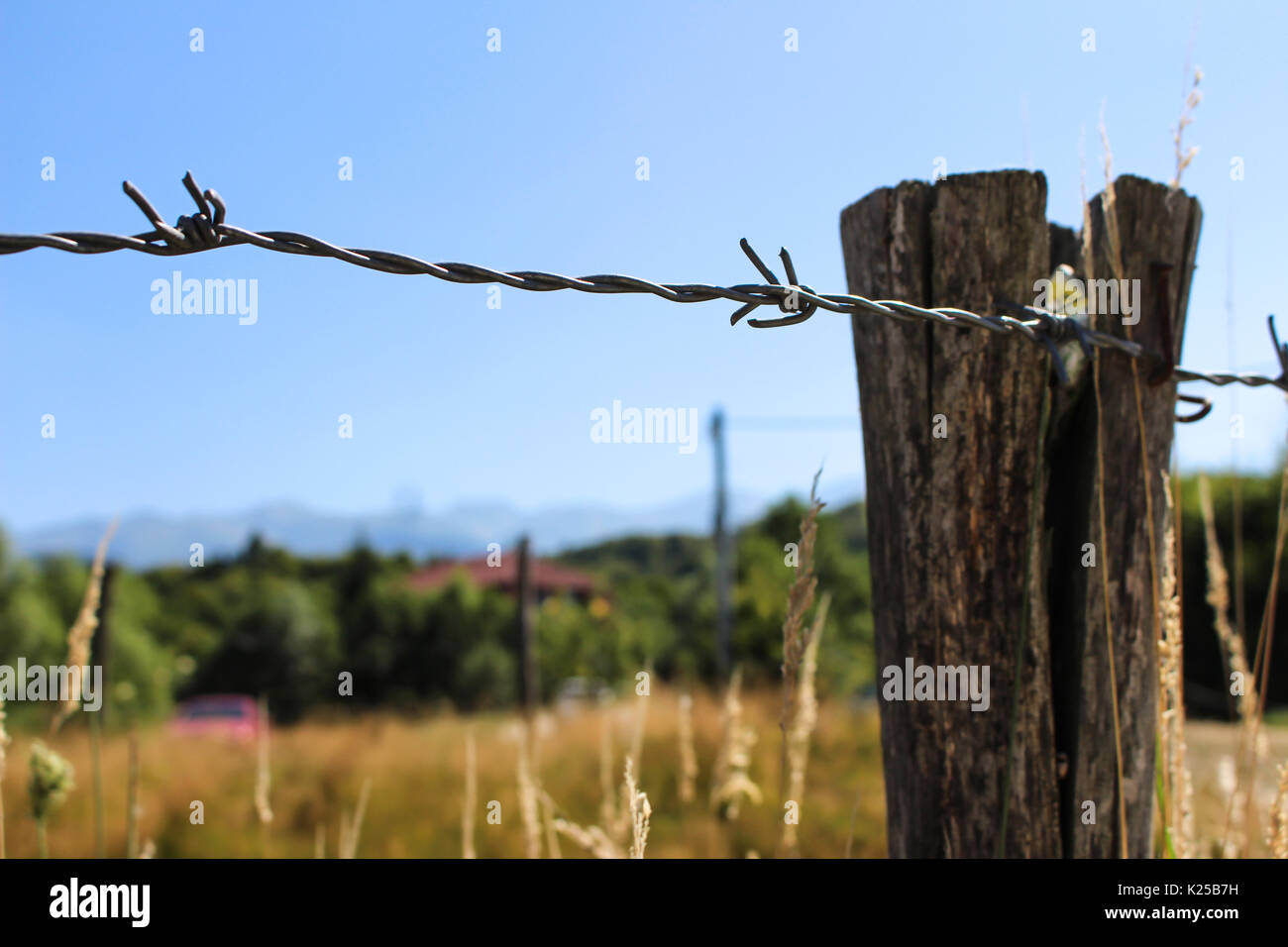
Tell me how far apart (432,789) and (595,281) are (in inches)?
281

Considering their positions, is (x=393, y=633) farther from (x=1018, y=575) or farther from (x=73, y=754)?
(x=1018, y=575)

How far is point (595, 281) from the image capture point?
1.24 m

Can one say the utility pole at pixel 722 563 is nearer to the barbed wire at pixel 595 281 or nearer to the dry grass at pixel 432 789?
the dry grass at pixel 432 789

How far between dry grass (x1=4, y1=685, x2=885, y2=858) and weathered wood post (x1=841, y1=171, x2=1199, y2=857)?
335cm

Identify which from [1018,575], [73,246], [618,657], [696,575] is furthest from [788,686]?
[696,575]

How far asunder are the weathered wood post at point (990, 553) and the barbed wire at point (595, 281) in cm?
5

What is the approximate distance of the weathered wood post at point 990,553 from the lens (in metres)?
1.32

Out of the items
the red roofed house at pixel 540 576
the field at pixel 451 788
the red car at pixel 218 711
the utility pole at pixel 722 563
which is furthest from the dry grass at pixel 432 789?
the red roofed house at pixel 540 576

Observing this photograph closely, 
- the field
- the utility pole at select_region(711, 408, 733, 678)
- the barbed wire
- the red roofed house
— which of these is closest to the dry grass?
the field

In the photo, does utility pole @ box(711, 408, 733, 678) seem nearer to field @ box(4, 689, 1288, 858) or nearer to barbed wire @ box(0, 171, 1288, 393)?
field @ box(4, 689, 1288, 858)

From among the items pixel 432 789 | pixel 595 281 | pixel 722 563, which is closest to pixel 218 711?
pixel 722 563
